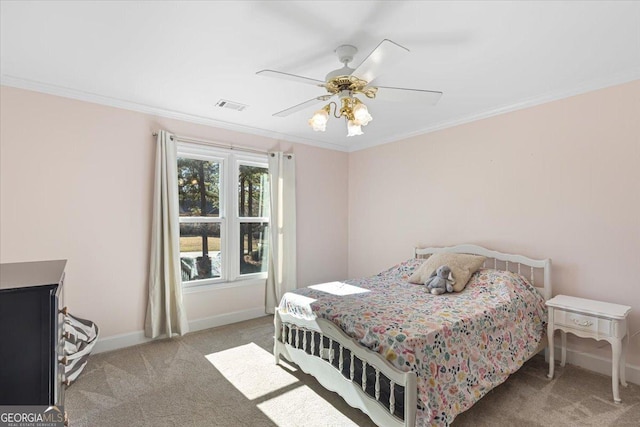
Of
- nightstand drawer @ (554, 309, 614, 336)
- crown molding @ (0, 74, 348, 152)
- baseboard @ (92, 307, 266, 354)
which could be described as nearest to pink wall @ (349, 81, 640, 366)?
nightstand drawer @ (554, 309, 614, 336)

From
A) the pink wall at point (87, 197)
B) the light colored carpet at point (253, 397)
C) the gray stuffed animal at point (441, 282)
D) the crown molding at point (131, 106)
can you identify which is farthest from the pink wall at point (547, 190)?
the pink wall at point (87, 197)

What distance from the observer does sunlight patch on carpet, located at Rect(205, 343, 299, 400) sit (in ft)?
8.34

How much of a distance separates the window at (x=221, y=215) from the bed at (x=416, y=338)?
152cm

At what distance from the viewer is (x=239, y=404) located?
232 cm

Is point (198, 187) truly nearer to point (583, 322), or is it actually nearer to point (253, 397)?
point (253, 397)

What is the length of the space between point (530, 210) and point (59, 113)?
4.55 metres

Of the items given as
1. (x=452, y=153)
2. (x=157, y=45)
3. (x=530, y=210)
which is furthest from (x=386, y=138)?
(x=157, y=45)

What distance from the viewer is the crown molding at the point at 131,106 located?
279 centimetres

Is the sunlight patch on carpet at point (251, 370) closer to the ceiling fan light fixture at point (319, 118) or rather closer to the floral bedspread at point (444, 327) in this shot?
the floral bedspread at point (444, 327)

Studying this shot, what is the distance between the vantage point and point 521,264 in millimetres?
3232

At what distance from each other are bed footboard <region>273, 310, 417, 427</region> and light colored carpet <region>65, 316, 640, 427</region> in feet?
0.67

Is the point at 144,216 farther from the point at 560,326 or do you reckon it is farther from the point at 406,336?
the point at 560,326

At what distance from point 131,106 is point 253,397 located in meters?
3.00

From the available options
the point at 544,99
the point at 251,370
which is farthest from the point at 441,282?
the point at 544,99
